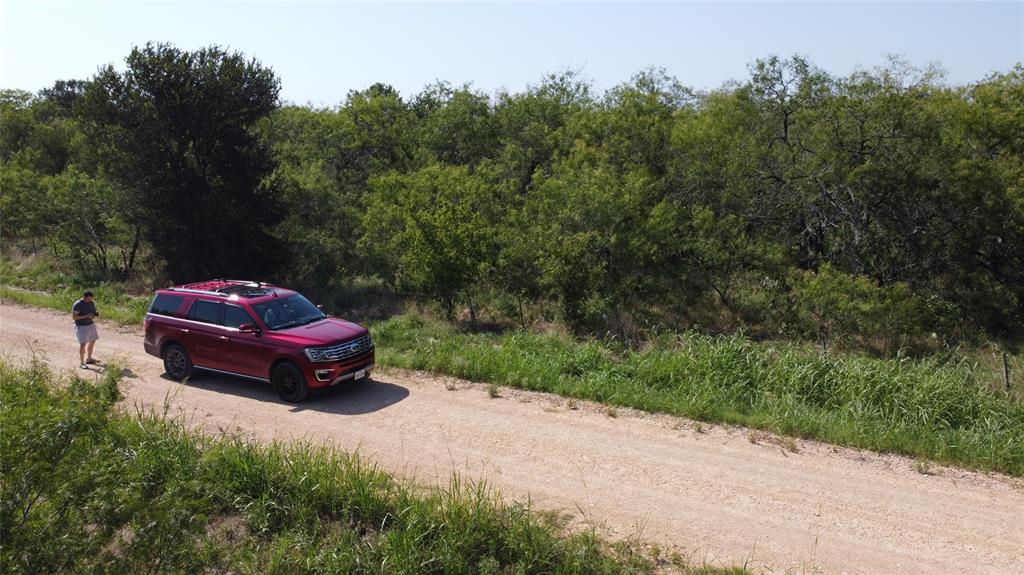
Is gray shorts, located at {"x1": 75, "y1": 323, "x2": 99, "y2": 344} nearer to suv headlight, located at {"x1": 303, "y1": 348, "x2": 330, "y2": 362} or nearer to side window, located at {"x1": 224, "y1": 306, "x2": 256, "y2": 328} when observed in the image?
side window, located at {"x1": 224, "y1": 306, "x2": 256, "y2": 328}

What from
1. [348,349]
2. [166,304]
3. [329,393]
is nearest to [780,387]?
[348,349]

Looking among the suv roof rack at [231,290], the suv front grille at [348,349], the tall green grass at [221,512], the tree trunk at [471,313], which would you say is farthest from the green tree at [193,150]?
the tall green grass at [221,512]

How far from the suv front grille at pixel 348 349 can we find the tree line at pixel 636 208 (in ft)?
18.9

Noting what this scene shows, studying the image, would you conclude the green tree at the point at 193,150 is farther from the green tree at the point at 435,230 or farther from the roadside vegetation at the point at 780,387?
the roadside vegetation at the point at 780,387

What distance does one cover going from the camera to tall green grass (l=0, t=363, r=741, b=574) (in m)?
5.45

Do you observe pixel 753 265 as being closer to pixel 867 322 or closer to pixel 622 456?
pixel 867 322

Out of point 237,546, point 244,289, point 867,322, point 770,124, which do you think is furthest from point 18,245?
point 867,322

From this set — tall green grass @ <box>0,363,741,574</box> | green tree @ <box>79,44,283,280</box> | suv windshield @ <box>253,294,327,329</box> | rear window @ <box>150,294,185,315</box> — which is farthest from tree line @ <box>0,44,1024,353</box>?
tall green grass @ <box>0,363,741,574</box>

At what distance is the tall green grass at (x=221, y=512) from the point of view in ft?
17.9

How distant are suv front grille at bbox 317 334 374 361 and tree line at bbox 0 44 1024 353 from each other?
18.9 feet

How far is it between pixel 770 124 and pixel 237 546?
68.3 ft

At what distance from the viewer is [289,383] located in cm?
1159

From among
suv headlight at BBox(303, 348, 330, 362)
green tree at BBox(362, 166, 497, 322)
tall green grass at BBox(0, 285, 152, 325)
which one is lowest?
tall green grass at BBox(0, 285, 152, 325)

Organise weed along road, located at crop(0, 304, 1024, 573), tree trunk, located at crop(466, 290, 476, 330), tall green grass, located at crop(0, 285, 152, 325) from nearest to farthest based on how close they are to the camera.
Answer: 1. weed along road, located at crop(0, 304, 1024, 573)
2. tall green grass, located at crop(0, 285, 152, 325)
3. tree trunk, located at crop(466, 290, 476, 330)
